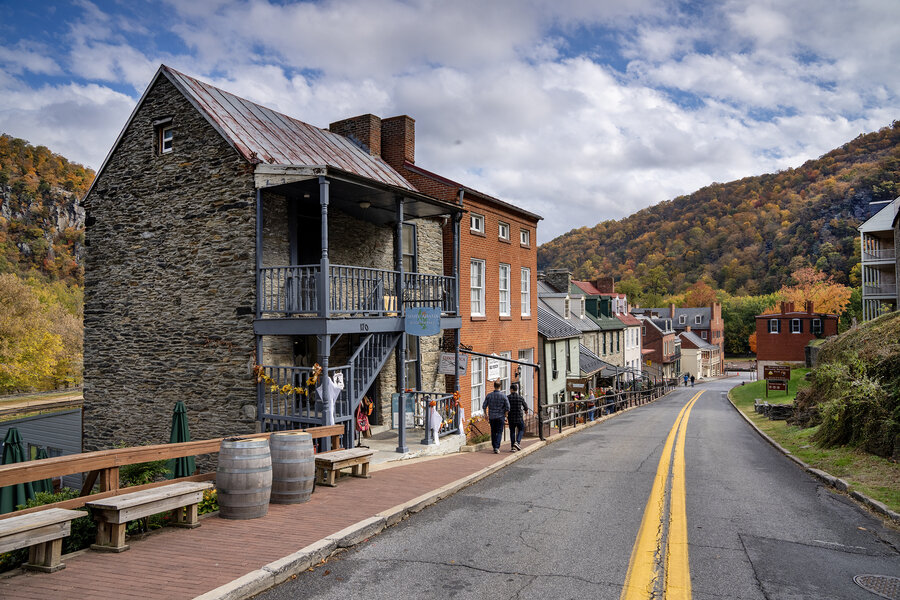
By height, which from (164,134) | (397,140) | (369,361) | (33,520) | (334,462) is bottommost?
(334,462)

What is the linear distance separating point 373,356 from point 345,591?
7.42m

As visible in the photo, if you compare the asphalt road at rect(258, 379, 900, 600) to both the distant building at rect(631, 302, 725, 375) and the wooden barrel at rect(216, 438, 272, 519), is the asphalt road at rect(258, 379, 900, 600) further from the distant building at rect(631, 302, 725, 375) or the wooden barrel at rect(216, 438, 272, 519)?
the distant building at rect(631, 302, 725, 375)

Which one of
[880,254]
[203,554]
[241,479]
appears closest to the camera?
[203,554]

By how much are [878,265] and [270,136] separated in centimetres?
4781

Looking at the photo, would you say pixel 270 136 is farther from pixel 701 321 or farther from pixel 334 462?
pixel 701 321

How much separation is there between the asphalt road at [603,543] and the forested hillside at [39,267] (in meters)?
45.2

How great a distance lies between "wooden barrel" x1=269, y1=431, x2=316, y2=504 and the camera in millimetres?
7648

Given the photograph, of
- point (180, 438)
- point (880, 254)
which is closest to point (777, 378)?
point (880, 254)

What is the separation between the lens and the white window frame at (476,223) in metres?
19.2

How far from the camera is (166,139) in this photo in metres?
13.5

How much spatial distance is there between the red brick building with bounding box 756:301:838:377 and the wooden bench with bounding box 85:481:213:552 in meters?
58.0

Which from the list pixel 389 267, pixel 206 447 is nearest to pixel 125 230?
pixel 389 267

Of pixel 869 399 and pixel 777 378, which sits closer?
pixel 869 399

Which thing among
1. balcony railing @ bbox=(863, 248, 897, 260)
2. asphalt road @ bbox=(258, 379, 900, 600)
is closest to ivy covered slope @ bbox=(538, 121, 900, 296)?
balcony railing @ bbox=(863, 248, 897, 260)
